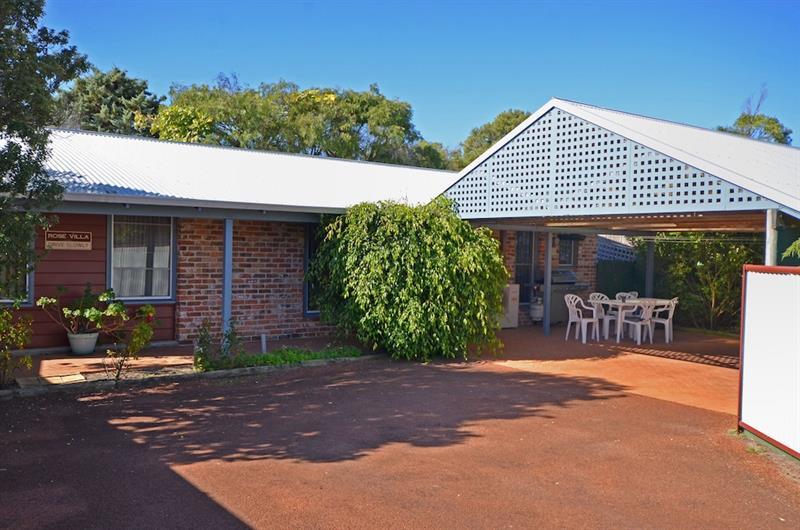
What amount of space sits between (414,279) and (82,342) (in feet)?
16.5

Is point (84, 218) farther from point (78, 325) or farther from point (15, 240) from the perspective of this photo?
point (15, 240)

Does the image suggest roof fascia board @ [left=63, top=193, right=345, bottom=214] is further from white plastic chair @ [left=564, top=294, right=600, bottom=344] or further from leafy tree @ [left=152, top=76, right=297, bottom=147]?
leafy tree @ [left=152, top=76, right=297, bottom=147]

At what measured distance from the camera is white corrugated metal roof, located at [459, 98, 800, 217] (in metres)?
7.88

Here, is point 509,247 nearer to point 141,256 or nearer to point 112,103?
point 141,256

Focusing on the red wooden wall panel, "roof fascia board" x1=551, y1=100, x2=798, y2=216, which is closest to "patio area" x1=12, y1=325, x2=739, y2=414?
the red wooden wall panel

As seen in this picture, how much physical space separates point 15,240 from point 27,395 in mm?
2111

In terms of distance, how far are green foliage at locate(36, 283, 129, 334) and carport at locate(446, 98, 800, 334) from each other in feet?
18.8

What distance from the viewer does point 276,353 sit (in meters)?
10.3

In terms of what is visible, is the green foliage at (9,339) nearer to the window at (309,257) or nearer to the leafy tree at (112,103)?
the window at (309,257)

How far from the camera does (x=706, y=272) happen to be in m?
15.5

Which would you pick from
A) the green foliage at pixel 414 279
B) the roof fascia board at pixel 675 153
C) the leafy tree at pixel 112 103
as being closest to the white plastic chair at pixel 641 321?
the green foliage at pixel 414 279

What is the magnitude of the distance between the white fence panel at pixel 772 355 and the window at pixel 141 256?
28.1ft

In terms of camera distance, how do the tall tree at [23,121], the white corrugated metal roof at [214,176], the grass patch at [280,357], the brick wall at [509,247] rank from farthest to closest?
the brick wall at [509,247] → the white corrugated metal roof at [214,176] → the grass patch at [280,357] → the tall tree at [23,121]

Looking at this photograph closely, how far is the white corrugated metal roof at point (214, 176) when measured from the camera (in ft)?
32.3
